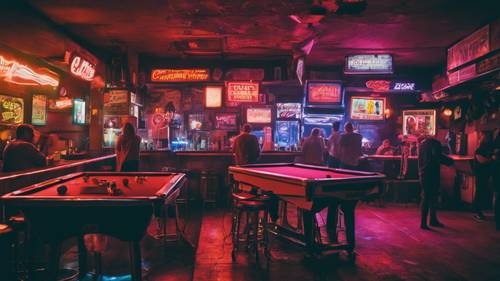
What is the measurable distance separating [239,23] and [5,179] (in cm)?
446

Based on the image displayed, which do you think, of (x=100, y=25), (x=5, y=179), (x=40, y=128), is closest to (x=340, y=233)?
(x=5, y=179)

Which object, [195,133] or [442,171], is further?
[195,133]

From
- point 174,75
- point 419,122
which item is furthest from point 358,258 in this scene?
point 419,122

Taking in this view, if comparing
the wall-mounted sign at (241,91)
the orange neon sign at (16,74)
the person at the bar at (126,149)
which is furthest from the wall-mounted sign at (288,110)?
the orange neon sign at (16,74)

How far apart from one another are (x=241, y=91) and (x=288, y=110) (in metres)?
2.86

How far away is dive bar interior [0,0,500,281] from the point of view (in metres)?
4.23

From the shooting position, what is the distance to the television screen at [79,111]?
11955 millimetres

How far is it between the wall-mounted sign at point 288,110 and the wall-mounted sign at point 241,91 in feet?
8.27

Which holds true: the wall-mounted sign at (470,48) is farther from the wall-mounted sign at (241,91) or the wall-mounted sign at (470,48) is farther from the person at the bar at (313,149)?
the wall-mounted sign at (241,91)

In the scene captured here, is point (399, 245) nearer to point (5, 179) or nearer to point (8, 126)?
point (5, 179)

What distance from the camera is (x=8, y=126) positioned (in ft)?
30.4

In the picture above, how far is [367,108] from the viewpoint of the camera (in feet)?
37.5

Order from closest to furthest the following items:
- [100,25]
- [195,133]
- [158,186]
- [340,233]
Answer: [158,186]
[340,233]
[100,25]
[195,133]

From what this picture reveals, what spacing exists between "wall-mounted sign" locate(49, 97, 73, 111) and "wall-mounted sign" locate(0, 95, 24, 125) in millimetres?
1268
